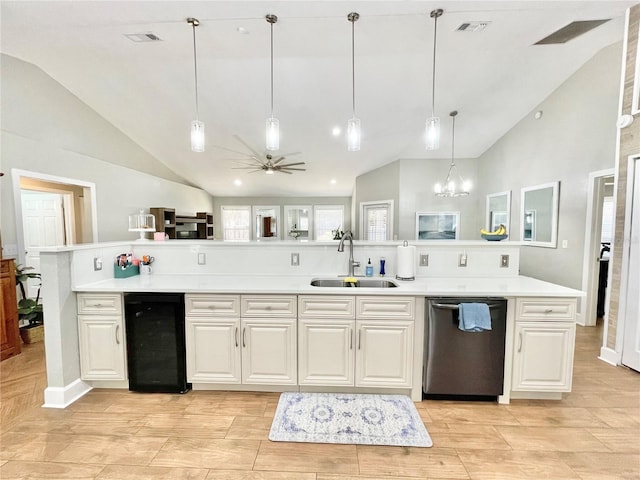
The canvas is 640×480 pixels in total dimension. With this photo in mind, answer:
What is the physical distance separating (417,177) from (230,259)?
5.18 m

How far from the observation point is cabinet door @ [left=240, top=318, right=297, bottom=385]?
218 centimetres

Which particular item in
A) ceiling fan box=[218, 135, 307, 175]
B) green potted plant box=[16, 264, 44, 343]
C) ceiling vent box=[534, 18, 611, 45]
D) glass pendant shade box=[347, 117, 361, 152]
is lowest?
green potted plant box=[16, 264, 44, 343]

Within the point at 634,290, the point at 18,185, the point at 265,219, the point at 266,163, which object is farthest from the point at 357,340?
the point at 265,219

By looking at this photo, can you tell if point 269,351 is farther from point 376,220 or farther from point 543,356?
point 376,220

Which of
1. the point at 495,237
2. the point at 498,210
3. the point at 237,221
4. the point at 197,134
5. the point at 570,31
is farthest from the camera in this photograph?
the point at 237,221

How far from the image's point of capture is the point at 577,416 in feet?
6.70

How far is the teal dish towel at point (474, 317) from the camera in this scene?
202 cm

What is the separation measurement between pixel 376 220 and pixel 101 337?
233 inches

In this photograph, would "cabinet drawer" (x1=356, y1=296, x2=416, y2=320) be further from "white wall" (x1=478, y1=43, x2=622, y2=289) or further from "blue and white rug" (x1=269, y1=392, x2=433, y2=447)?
"white wall" (x1=478, y1=43, x2=622, y2=289)

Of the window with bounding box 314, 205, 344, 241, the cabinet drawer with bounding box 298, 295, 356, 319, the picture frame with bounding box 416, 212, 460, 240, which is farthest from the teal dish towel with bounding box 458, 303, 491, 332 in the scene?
the window with bounding box 314, 205, 344, 241

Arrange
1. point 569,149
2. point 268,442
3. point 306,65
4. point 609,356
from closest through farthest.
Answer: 1. point 268,442
2. point 609,356
3. point 306,65
4. point 569,149

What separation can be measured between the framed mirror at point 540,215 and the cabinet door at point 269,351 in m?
4.46

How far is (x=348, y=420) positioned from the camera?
1.95 m

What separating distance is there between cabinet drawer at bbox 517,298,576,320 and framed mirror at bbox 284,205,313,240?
6822 millimetres
